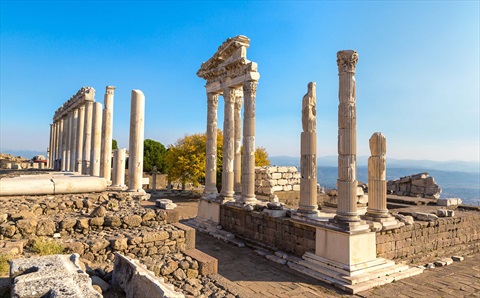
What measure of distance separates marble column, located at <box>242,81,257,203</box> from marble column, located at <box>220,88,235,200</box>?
1.28 meters

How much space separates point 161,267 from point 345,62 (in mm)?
8096

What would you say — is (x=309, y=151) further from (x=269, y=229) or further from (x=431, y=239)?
(x=431, y=239)

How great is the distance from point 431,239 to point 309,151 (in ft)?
18.0

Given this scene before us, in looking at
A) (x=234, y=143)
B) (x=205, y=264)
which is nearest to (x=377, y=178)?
(x=205, y=264)

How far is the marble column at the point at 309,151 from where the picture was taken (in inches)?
443

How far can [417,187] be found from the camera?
2256 centimetres

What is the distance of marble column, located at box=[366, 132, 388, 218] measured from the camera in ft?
34.7

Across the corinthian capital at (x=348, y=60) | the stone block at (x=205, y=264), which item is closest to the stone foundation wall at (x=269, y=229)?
the stone block at (x=205, y=264)

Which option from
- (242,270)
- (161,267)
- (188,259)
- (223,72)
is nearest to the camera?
(161,267)

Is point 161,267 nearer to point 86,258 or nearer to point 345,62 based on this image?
point 86,258

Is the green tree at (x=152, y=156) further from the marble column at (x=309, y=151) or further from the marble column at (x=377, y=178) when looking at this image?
the marble column at (x=377, y=178)

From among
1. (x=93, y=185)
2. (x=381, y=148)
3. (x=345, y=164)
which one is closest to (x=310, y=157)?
(x=345, y=164)

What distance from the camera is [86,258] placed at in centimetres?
718

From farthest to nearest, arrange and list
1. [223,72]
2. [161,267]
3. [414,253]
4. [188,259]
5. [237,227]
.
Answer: [223,72] → [237,227] → [414,253] → [188,259] → [161,267]
